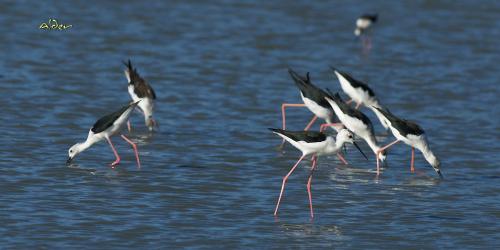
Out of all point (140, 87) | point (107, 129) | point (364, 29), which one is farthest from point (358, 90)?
point (364, 29)

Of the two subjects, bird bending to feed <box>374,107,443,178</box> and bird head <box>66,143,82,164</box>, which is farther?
bird bending to feed <box>374,107,443,178</box>

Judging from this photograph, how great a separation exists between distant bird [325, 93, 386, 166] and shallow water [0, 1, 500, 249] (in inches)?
16.0

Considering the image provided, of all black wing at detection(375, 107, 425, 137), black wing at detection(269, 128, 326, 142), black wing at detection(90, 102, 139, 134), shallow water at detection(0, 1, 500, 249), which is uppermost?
black wing at detection(269, 128, 326, 142)

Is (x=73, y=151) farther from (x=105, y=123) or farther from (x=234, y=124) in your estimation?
(x=234, y=124)

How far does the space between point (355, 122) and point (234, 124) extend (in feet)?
11.1

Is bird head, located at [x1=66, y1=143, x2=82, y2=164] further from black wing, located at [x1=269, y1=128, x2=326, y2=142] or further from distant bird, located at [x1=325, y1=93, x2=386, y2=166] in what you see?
distant bird, located at [x1=325, y1=93, x2=386, y2=166]

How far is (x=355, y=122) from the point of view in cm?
1981

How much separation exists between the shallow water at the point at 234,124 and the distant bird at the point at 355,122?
1.33 ft

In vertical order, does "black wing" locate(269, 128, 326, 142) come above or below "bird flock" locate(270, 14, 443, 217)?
above

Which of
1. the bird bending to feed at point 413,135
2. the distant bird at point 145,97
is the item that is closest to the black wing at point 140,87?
the distant bird at point 145,97

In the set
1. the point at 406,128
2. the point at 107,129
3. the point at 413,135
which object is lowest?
the point at 413,135

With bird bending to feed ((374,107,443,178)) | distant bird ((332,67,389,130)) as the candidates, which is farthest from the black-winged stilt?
bird bending to feed ((374,107,443,178))

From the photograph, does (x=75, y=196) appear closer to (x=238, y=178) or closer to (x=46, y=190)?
(x=46, y=190)

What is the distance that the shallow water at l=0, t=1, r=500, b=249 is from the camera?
15.3 metres
